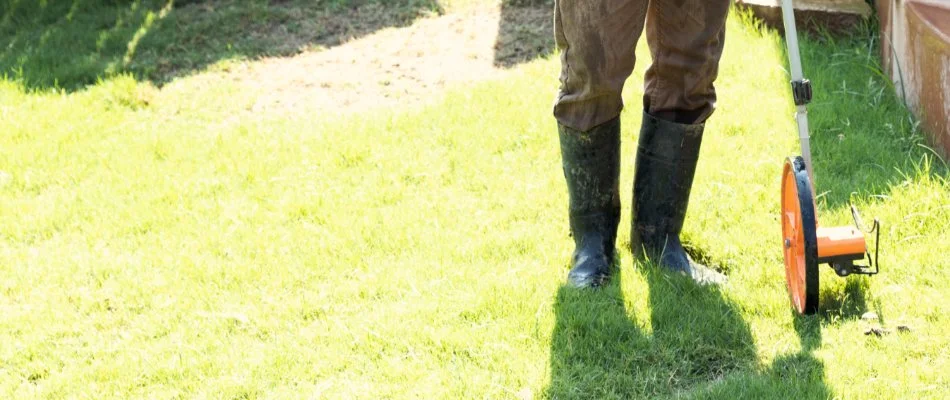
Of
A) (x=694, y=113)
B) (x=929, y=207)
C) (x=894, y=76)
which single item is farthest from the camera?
(x=894, y=76)

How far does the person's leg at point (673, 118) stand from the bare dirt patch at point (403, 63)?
201 centimetres

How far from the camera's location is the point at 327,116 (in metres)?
5.32

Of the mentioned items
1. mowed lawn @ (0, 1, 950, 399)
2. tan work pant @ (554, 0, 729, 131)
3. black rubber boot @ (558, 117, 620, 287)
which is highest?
tan work pant @ (554, 0, 729, 131)

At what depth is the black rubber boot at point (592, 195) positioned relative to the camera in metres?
3.57

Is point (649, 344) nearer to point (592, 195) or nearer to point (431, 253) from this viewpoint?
point (592, 195)

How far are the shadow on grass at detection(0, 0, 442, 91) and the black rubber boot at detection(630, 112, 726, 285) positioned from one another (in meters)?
3.03

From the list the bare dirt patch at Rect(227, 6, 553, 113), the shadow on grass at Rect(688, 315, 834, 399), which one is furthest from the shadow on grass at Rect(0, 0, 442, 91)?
the shadow on grass at Rect(688, 315, 834, 399)

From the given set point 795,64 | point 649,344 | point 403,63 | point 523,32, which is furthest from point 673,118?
point 523,32

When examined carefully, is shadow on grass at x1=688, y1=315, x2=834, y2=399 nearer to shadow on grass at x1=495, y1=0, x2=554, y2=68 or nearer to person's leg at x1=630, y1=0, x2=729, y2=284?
person's leg at x1=630, y1=0, x2=729, y2=284

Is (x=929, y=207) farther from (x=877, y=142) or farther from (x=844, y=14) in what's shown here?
(x=844, y=14)

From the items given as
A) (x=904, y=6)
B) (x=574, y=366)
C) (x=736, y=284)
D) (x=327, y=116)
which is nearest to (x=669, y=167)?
(x=736, y=284)

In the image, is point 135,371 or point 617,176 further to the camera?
point 617,176

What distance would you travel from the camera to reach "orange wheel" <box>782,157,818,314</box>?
312 centimetres

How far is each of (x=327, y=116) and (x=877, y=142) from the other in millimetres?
2407
